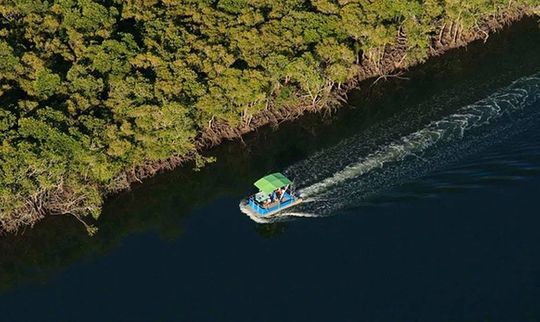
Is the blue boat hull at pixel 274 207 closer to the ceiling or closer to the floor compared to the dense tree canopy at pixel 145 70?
closer to the floor

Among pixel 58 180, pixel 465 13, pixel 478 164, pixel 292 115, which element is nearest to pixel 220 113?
pixel 292 115

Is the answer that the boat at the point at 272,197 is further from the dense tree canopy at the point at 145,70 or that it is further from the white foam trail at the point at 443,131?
Answer: the dense tree canopy at the point at 145,70

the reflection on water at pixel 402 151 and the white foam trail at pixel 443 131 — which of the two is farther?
the white foam trail at pixel 443 131

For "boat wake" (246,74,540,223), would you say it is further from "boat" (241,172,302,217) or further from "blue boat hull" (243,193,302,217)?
"boat" (241,172,302,217)

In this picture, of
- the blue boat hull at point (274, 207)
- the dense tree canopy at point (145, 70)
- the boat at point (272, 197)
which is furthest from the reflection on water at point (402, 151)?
the dense tree canopy at point (145, 70)

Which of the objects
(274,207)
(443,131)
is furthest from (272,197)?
(443,131)

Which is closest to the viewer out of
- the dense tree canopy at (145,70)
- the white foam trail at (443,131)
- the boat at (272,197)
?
the dense tree canopy at (145,70)
